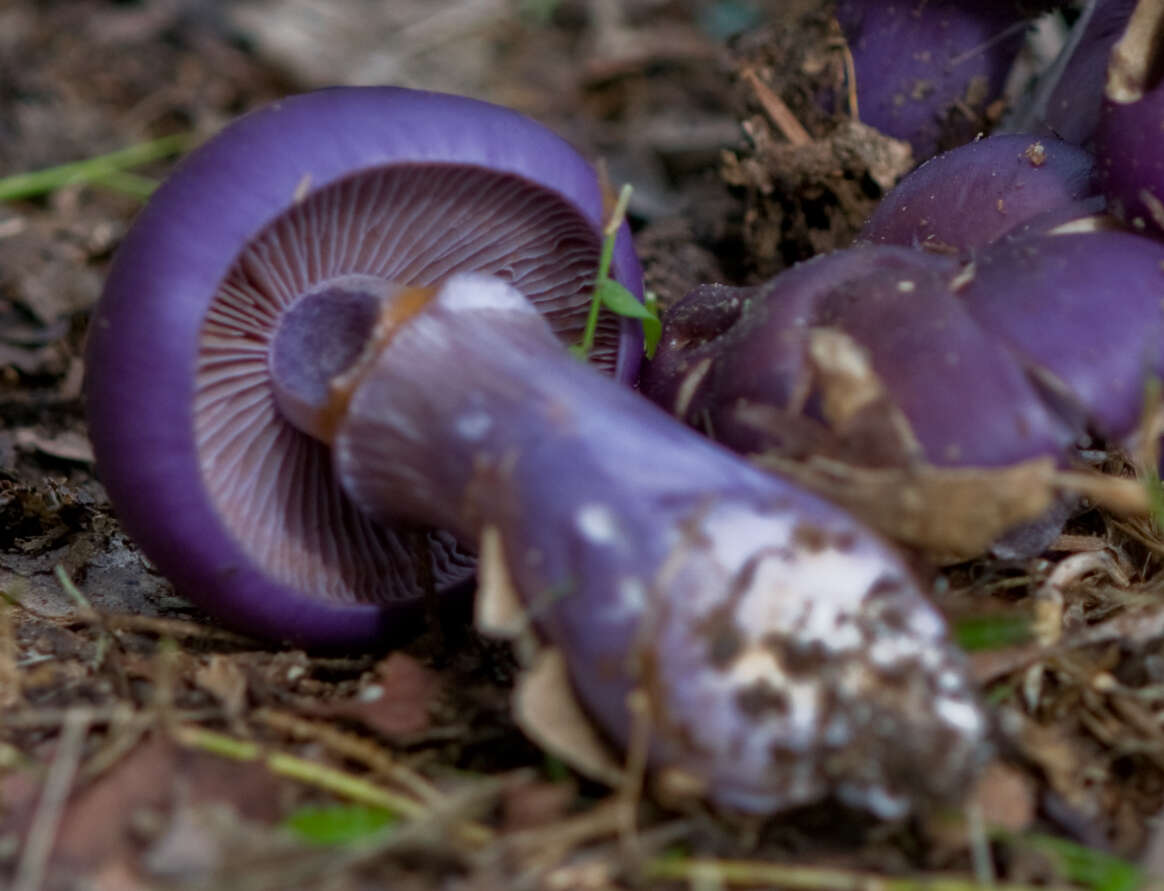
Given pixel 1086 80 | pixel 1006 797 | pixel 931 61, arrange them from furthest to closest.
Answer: pixel 931 61 → pixel 1086 80 → pixel 1006 797

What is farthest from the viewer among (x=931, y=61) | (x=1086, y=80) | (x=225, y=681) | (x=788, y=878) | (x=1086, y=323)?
(x=931, y=61)

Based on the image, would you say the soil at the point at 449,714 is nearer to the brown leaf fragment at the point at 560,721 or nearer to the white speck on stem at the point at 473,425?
the brown leaf fragment at the point at 560,721

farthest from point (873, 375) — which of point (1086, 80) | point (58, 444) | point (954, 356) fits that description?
point (58, 444)

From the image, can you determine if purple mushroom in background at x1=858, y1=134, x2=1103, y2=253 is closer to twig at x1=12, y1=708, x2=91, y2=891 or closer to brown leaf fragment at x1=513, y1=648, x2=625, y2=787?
brown leaf fragment at x1=513, y1=648, x2=625, y2=787

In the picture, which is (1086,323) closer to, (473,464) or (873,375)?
(873,375)

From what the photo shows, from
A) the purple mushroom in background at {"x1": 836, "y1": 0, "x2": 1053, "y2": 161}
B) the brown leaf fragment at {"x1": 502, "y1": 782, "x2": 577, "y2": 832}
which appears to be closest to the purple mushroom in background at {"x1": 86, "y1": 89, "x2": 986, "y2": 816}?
the brown leaf fragment at {"x1": 502, "y1": 782, "x2": 577, "y2": 832}

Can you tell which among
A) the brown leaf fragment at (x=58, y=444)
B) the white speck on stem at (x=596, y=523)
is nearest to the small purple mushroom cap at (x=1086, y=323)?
the white speck on stem at (x=596, y=523)
